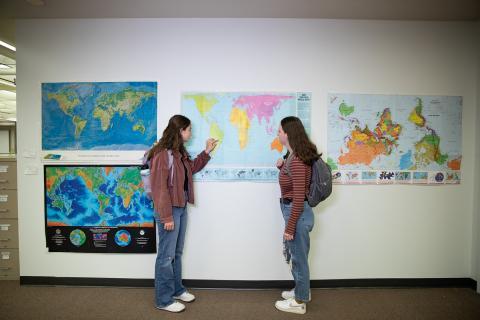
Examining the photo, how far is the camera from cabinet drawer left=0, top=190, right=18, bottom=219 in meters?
2.76

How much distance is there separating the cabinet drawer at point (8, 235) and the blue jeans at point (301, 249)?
283 centimetres

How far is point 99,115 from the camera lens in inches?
106

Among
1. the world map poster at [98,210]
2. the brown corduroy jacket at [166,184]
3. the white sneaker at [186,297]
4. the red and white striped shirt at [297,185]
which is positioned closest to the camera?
the red and white striped shirt at [297,185]

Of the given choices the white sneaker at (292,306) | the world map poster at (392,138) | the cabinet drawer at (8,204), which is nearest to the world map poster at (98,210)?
the cabinet drawer at (8,204)

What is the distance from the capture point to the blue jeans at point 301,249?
2150mm

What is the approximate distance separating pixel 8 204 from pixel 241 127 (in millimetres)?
2575

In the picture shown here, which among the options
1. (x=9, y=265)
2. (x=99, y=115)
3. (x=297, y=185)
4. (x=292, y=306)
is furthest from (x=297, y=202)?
(x=9, y=265)

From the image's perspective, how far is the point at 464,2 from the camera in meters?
2.35

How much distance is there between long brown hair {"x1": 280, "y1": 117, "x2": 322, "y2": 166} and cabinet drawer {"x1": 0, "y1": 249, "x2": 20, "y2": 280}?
3072 mm

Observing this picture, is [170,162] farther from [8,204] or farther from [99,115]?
[8,204]

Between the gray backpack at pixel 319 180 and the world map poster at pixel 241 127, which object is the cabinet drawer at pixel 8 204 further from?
the gray backpack at pixel 319 180

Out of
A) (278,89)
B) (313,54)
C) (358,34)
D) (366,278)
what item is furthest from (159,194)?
(358,34)

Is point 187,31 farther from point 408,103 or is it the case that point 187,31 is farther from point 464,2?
point 464,2

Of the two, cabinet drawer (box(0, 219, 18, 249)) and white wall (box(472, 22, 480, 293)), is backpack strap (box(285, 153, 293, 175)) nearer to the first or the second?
white wall (box(472, 22, 480, 293))
